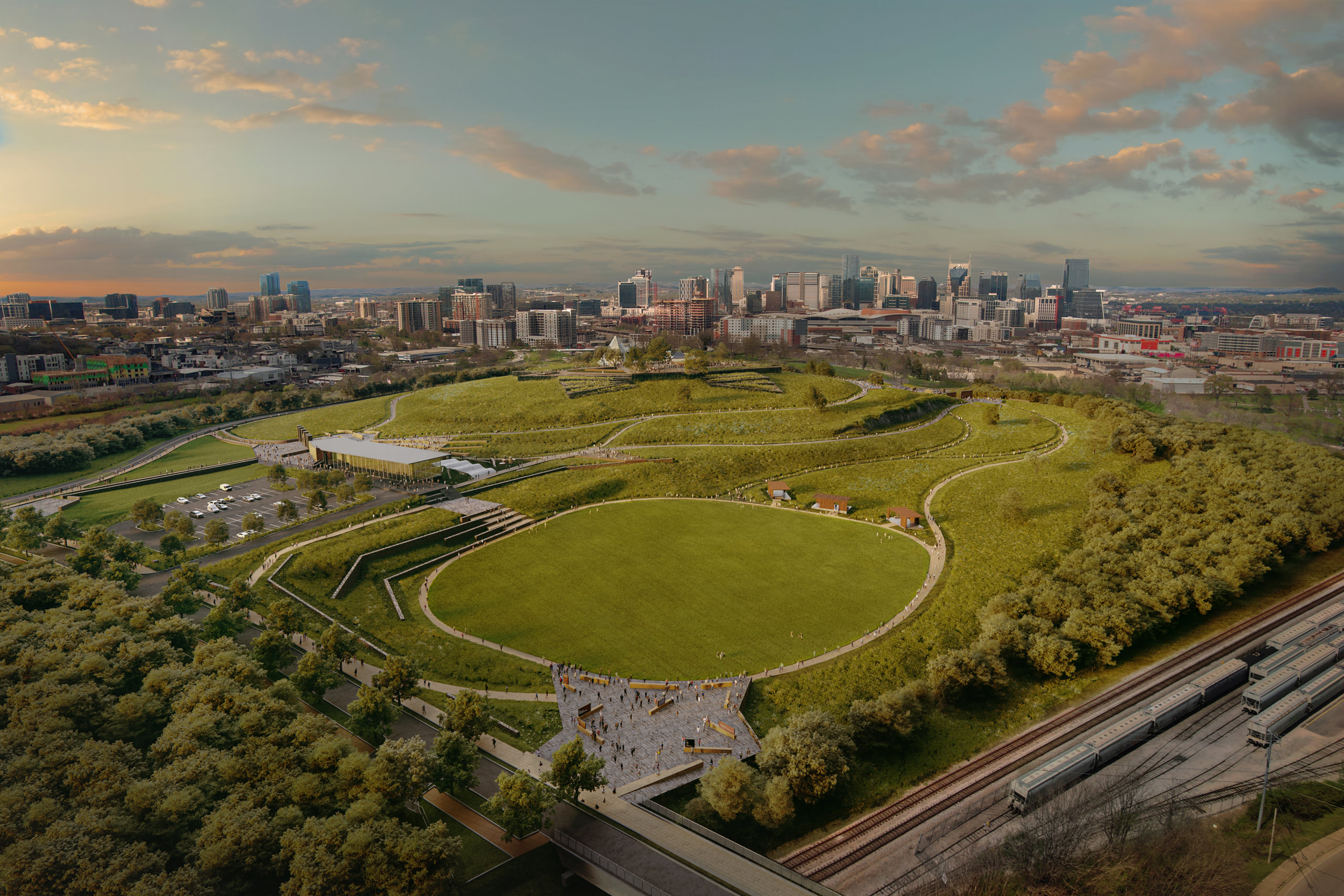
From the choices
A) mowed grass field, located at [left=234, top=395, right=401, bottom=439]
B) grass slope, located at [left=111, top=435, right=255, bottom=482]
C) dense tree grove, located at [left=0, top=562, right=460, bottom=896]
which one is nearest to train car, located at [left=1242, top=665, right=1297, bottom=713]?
dense tree grove, located at [left=0, top=562, right=460, bottom=896]

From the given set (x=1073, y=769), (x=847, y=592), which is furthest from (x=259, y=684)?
(x=1073, y=769)

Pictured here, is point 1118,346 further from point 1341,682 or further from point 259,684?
point 259,684

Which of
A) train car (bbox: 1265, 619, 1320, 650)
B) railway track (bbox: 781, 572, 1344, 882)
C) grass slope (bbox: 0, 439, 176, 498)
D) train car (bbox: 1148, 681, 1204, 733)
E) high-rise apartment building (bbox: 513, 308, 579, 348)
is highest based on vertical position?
high-rise apartment building (bbox: 513, 308, 579, 348)

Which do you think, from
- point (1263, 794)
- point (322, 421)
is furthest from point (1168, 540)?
point (322, 421)

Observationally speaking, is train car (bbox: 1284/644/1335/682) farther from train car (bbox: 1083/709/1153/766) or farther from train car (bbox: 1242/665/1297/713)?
train car (bbox: 1083/709/1153/766)

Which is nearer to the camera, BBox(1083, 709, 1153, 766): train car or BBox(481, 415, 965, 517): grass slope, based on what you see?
BBox(1083, 709, 1153, 766): train car

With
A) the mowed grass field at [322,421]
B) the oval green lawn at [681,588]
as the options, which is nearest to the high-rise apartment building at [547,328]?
the mowed grass field at [322,421]
